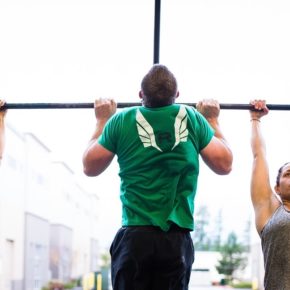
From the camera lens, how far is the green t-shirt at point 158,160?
1.40 metres

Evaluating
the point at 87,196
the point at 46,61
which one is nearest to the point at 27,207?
the point at 87,196

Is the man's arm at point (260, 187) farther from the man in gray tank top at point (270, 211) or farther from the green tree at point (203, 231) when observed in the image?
the green tree at point (203, 231)

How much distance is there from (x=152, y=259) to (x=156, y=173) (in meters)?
0.19

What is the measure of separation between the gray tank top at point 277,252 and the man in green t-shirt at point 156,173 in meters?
0.20

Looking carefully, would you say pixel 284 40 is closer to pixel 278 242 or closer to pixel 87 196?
pixel 278 242

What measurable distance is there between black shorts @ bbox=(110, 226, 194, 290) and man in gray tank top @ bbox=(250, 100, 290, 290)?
0.77ft

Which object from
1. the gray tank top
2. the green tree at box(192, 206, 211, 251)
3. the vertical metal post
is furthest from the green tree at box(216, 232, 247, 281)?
the gray tank top

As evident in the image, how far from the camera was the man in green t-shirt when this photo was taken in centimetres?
139

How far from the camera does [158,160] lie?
1413 millimetres

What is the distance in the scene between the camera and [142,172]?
141 cm

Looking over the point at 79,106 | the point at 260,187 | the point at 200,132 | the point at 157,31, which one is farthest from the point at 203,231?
the point at 200,132

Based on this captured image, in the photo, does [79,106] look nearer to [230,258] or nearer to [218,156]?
[218,156]

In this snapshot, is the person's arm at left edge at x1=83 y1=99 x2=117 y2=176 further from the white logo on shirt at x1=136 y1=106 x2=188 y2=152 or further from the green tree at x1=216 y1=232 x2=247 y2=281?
the green tree at x1=216 y1=232 x2=247 y2=281

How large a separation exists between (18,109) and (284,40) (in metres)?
1.20
